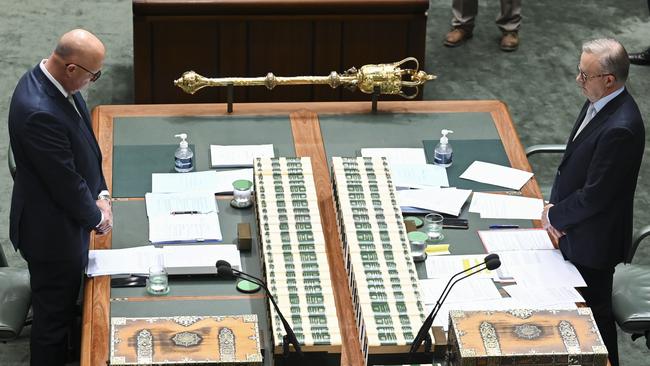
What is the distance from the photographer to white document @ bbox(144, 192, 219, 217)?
5438 mm

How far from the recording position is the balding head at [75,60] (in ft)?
15.8

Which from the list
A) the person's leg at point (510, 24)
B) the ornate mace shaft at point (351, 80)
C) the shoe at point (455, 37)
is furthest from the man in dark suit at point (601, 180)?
the shoe at point (455, 37)

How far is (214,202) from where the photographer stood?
18.0 ft

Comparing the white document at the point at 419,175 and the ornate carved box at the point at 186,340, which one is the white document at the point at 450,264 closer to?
the white document at the point at 419,175

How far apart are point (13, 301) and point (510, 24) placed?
15.7 ft

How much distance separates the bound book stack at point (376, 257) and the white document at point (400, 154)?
33 cm

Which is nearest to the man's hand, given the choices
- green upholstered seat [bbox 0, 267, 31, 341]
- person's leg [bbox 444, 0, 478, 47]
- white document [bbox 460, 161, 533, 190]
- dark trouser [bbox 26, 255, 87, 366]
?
dark trouser [bbox 26, 255, 87, 366]

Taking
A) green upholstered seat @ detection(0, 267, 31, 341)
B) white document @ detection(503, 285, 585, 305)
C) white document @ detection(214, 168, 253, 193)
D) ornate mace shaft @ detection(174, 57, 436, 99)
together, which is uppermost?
ornate mace shaft @ detection(174, 57, 436, 99)

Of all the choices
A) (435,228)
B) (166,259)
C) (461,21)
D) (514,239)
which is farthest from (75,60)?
(461,21)

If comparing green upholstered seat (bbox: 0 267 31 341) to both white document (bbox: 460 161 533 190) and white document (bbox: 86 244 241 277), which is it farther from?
white document (bbox: 460 161 533 190)

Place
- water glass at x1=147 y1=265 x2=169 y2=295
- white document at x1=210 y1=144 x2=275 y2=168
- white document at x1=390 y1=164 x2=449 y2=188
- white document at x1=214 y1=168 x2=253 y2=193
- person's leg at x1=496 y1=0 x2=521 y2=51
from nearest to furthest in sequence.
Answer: water glass at x1=147 y1=265 x2=169 y2=295, white document at x1=214 y1=168 x2=253 y2=193, white document at x1=390 y1=164 x2=449 y2=188, white document at x1=210 y1=144 x2=275 y2=168, person's leg at x1=496 y1=0 x2=521 y2=51

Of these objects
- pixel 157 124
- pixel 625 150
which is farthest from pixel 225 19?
pixel 625 150

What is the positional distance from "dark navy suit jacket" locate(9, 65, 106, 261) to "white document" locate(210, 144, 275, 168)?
87 centimetres

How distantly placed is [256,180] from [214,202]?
9.6 inches
